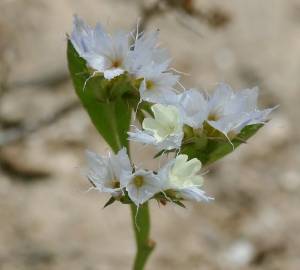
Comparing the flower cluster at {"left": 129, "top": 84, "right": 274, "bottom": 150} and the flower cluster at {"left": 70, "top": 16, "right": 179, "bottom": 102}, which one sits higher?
the flower cluster at {"left": 70, "top": 16, "right": 179, "bottom": 102}

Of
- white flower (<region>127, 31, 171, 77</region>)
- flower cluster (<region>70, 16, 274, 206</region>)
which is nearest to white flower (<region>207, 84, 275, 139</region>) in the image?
flower cluster (<region>70, 16, 274, 206</region>)

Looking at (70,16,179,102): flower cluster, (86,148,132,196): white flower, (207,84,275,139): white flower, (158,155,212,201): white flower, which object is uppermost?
(70,16,179,102): flower cluster

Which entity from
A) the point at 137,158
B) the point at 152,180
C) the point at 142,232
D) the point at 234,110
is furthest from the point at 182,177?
the point at 137,158

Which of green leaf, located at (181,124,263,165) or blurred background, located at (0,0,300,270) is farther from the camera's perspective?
blurred background, located at (0,0,300,270)

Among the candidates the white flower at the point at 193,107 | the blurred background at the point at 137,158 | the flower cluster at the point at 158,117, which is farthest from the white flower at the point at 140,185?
the blurred background at the point at 137,158

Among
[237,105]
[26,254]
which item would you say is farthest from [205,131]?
[26,254]

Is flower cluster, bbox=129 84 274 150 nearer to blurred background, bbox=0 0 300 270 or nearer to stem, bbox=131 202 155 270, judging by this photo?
stem, bbox=131 202 155 270
